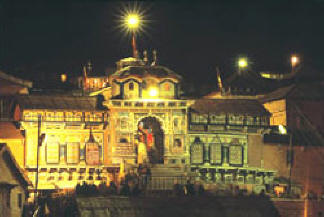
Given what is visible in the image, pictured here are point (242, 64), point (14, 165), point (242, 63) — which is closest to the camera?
→ point (14, 165)

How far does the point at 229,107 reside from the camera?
251 ft

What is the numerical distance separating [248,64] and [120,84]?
2011 cm

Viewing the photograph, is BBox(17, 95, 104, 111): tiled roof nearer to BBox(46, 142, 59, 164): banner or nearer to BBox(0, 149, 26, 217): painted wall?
BBox(46, 142, 59, 164): banner

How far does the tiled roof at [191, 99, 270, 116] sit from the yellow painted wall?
151 cm

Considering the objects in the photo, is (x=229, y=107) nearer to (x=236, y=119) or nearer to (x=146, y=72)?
(x=236, y=119)

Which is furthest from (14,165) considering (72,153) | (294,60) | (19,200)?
(294,60)

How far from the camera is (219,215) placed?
2562 inches

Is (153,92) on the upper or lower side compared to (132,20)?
lower

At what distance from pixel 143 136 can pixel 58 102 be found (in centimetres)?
735

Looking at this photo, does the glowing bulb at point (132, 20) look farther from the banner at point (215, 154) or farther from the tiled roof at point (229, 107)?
the banner at point (215, 154)

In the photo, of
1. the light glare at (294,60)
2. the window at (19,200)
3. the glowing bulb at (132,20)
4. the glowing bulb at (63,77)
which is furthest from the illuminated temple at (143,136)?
the light glare at (294,60)

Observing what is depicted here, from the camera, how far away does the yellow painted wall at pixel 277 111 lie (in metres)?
77.1

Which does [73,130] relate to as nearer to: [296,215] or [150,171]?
[150,171]

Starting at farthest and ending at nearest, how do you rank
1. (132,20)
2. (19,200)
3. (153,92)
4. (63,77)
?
(63,77) < (132,20) < (153,92) < (19,200)
